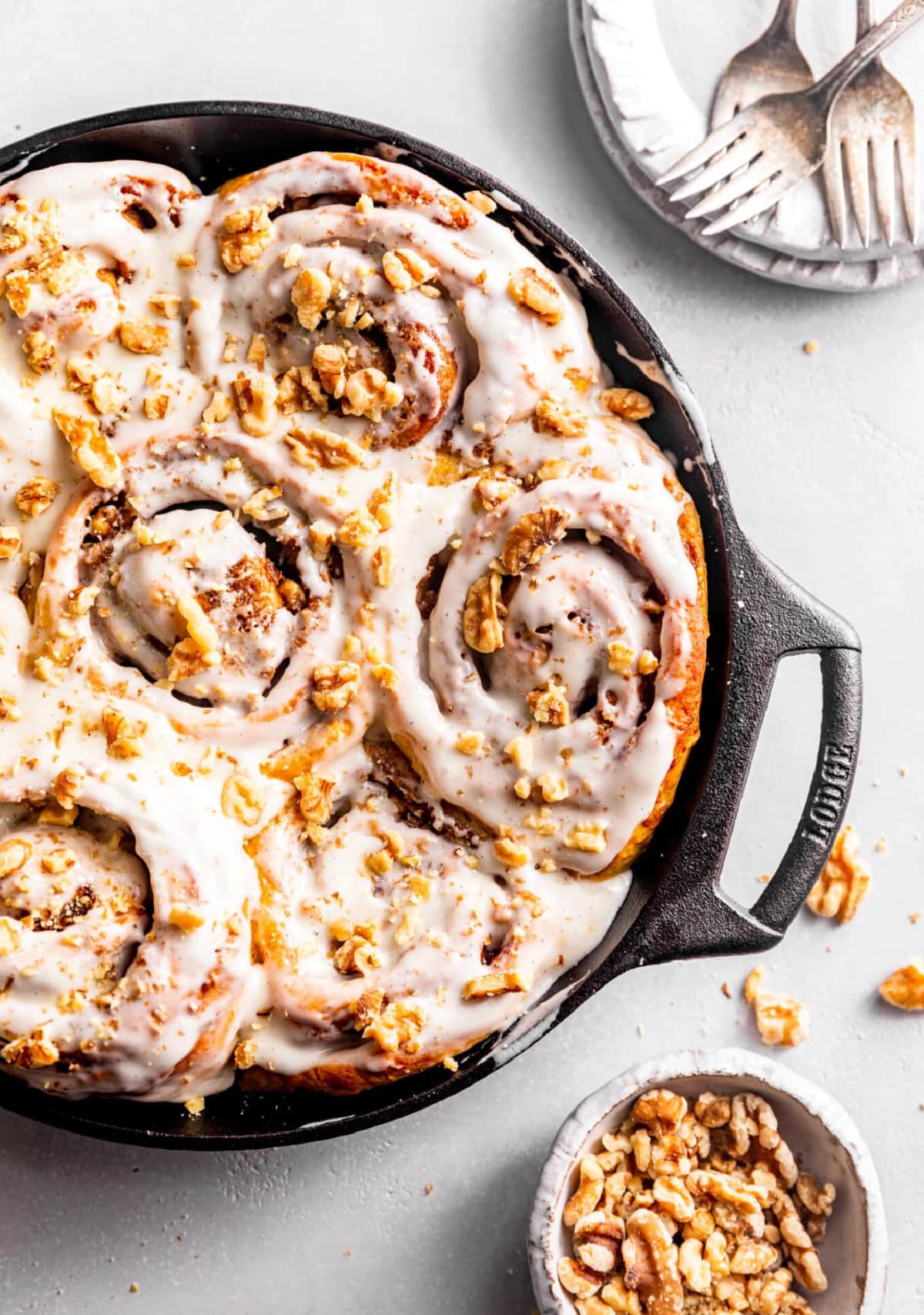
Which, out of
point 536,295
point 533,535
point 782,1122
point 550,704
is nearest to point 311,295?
point 536,295

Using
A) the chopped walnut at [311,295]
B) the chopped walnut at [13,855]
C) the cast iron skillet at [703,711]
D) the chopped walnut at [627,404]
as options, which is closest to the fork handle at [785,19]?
the cast iron skillet at [703,711]

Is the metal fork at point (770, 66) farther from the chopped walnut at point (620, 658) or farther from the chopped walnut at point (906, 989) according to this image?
the chopped walnut at point (906, 989)

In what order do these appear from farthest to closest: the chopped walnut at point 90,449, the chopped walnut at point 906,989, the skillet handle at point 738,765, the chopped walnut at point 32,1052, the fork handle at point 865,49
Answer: the chopped walnut at point 906,989 → the fork handle at point 865,49 → the skillet handle at point 738,765 → the chopped walnut at point 90,449 → the chopped walnut at point 32,1052

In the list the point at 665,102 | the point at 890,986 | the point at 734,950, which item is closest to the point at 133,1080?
the point at 734,950

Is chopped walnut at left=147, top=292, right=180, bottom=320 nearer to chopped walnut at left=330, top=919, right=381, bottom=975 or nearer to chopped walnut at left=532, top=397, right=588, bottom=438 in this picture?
chopped walnut at left=532, top=397, right=588, bottom=438

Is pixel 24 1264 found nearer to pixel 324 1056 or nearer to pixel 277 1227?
pixel 277 1227

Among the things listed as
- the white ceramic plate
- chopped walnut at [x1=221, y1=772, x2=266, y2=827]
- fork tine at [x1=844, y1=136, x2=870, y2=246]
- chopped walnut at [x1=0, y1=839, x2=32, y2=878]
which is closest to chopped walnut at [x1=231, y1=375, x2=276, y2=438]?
chopped walnut at [x1=221, y1=772, x2=266, y2=827]
